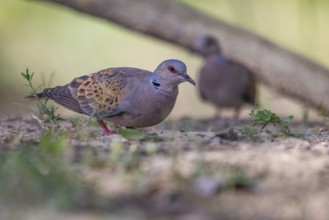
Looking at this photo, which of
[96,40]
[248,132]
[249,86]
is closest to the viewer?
[248,132]

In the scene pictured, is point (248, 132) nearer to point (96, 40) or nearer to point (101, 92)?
point (101, 92)

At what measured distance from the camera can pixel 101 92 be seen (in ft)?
21.5

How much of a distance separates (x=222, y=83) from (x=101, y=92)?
16.6 feet

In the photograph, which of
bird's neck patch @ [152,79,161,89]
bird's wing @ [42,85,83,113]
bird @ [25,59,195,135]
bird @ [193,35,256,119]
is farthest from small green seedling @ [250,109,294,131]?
bird @ [193,35,256,119]

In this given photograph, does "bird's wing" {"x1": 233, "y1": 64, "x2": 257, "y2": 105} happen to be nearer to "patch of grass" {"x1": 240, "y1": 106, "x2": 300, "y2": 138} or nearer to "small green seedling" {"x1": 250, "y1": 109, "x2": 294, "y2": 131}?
"patch of grass" {"x1": 240, "y1": 106, "x2": 300, "y2": 138}

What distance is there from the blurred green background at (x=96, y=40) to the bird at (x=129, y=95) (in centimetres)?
804

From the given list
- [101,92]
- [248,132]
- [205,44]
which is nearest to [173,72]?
[101,92]

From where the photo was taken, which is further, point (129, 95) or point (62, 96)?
point (62, 96)

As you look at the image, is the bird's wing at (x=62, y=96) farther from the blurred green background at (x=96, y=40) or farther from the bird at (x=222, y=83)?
the blurred green background at (x=96, y=40)

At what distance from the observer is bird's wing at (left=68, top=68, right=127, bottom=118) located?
6.35 metres

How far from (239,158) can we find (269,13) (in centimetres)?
1228

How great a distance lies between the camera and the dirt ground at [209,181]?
12.2 ft

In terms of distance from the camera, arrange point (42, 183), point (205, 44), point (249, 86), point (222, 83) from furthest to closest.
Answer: point (222, 83), point (249, 86), point (205, 44), point (42, 183)

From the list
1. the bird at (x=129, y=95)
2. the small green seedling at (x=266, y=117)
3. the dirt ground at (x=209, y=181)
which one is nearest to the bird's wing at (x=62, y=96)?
the bird at (x=129, y=95)
